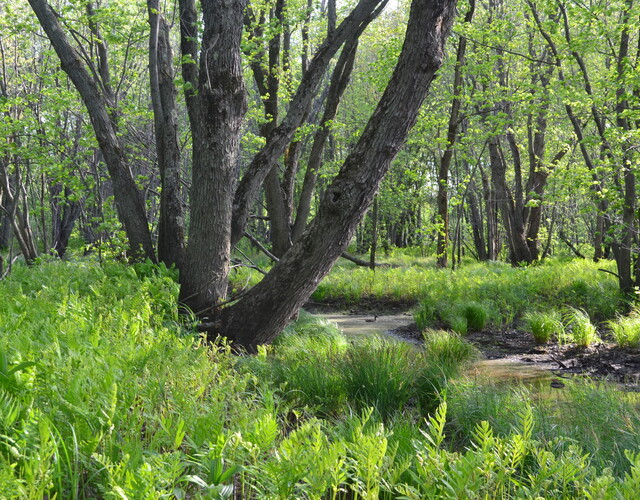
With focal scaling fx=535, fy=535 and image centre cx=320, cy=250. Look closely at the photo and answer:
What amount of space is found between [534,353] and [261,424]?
6.53 meters

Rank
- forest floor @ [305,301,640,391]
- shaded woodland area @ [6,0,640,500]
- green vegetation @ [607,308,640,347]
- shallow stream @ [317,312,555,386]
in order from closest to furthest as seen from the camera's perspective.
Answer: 1. shaded woodland area @ [6,0,640,500]
2. shallow stream @ [317,312,555,386]
3. forest floor @ [305,301,640,391]
4. green vegetation @ [607,308,640,347]

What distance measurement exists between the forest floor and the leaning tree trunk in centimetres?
290

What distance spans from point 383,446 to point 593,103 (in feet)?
29.9

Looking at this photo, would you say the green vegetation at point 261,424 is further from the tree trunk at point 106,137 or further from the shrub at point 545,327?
the shrub at point 545,327

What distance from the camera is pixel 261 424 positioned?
2.26m

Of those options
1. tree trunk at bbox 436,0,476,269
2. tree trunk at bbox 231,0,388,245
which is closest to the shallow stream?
tree trunk at bbox 231,0,388,245

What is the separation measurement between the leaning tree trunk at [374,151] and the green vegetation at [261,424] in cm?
98

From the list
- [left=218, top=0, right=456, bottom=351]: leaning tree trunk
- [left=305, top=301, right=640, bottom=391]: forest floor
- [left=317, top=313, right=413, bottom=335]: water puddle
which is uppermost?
[left=218, top=0, right=456, bottom=351]: leaning tree trunk

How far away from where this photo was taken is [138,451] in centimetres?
207

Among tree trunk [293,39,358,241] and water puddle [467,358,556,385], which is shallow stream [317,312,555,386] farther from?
tree trunk [293,39,358,241]

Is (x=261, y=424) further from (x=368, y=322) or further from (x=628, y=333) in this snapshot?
(x=368, y=322)

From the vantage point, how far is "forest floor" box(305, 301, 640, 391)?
6.57 metres

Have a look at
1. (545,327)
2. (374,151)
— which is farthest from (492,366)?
(374,151)

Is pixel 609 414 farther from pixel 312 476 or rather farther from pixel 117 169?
pixel 117 169
